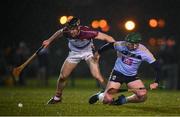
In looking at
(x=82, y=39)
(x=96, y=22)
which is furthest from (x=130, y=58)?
(x=96, y=22)

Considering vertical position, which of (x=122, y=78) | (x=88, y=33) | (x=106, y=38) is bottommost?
(x=122, y=78)

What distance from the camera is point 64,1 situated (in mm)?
32344

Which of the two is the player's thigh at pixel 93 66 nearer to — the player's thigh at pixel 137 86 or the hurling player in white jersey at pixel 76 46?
the hurling player in white jersey at pixel 76 46

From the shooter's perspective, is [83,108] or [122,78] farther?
[122,78]

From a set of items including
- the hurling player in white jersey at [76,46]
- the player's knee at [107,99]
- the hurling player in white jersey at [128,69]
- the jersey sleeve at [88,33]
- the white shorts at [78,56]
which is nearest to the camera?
the hurling player in white jersey at [128,69]

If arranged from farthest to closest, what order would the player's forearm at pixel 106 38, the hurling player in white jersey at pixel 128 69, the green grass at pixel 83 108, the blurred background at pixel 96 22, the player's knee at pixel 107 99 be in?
the blurred background at pixel 96 22
the player's forearm at pixel 106 38
the player's knee at pixel 107 99
the hurling player in white jersey at pixel 128 69
the green grass at pixel 83 108

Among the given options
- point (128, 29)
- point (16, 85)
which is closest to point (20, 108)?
point (128, 29)

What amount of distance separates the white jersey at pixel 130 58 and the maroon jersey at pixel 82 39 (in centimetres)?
99

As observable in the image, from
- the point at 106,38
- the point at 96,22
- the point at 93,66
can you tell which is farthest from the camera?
the point at 96,22

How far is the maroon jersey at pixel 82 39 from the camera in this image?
18969 mm

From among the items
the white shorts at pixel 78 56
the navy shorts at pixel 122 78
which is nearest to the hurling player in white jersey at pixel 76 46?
the white shorts at pixel 78 56

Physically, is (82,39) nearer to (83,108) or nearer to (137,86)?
(137,86)

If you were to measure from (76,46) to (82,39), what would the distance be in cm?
41

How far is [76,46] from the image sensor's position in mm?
19406
